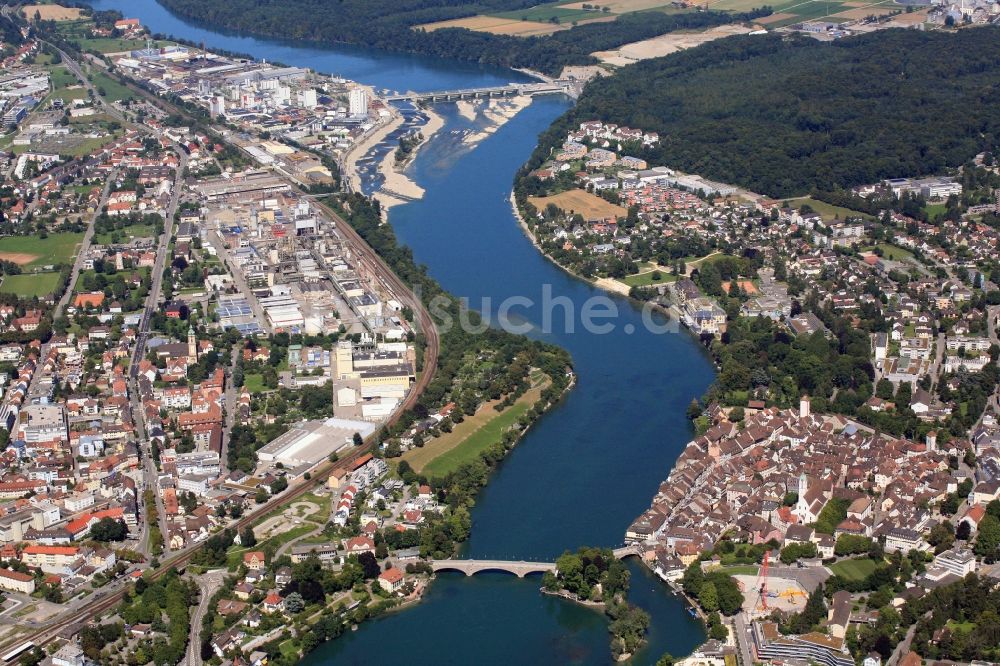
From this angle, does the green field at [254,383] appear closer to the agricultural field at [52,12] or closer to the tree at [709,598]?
the tree at [709,598]

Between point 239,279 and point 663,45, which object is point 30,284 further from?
point 663,45

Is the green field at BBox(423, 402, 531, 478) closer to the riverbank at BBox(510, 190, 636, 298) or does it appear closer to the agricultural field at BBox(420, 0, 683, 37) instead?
the riverbank at BBox(510, 190, 636, 298)

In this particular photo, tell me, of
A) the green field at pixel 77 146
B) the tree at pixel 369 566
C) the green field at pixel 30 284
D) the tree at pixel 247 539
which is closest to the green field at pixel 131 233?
the green field at pixel 30 284

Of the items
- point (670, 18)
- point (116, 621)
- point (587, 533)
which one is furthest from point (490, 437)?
point (670, 18)

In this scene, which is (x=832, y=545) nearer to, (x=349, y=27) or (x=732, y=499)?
(x=732, y=499)

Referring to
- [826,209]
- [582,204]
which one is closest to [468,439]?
[582,204]

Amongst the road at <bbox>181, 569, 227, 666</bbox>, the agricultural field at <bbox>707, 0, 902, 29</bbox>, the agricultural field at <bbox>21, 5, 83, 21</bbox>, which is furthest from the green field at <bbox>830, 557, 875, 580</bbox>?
the agricultural field at <bbox>21, 5, 83, 21</bbox>
